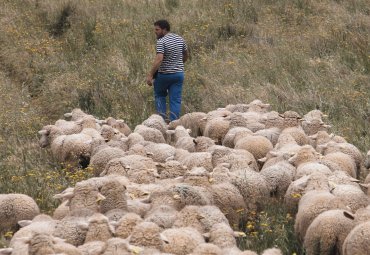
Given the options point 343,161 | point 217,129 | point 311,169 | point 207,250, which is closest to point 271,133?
point 217,129

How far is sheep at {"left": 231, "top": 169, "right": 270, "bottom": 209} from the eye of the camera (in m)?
7.49

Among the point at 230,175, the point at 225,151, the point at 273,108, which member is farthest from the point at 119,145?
the point at 273,108

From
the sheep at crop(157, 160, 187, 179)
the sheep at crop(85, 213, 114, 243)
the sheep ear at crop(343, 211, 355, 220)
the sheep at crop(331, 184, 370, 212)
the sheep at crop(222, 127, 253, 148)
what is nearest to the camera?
the sheep at crop(85, 213, 114, 243)

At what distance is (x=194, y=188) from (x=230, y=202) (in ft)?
1.86

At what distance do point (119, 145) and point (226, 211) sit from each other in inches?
108

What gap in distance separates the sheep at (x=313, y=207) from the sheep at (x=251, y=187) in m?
0.92

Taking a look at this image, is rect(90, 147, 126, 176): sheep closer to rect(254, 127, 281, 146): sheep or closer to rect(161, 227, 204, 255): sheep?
rect(254, 127, 281, 146): sheep

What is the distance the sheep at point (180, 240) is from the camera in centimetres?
545

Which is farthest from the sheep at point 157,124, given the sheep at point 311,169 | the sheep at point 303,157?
the sheep at point 311,169

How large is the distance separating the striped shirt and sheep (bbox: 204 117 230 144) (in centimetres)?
163

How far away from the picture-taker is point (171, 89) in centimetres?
1216

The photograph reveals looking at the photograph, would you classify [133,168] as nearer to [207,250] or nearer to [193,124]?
[207,250]

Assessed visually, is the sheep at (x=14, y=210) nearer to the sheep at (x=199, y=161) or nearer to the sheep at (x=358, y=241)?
the sheep at (x=199, y=161)

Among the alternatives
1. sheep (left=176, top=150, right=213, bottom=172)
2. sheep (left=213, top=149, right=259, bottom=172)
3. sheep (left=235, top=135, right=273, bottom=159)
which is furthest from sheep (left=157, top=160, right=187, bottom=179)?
sheep (left=235, top=135, right=273, bottom=159)
